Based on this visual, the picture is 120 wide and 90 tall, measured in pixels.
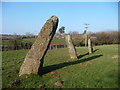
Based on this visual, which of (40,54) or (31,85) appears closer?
(31,85)

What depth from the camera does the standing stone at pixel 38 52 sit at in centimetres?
889

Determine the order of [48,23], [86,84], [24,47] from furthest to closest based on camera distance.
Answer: [24,47], [48,23], [86,84]

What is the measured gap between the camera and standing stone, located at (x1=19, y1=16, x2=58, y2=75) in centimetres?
889

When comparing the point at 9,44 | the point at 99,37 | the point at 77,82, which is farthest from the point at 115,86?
the point at 99,37

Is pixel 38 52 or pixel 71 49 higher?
pixel 38 52

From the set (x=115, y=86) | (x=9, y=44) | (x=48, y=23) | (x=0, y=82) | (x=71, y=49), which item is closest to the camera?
(x=115, y=86)

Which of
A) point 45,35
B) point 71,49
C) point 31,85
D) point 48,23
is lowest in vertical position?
point 31,85

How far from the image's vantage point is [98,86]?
6688mm

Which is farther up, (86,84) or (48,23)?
(48,23)

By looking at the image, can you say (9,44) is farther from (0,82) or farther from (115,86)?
(115,86)

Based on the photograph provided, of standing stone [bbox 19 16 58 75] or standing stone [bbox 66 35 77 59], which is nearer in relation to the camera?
standing stone [bbox 19 16 58 75]

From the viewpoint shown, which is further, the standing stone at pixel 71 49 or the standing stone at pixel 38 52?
the standing stone at pixel 71 49

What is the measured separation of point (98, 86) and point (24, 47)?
35016mm

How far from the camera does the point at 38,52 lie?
9.01m
